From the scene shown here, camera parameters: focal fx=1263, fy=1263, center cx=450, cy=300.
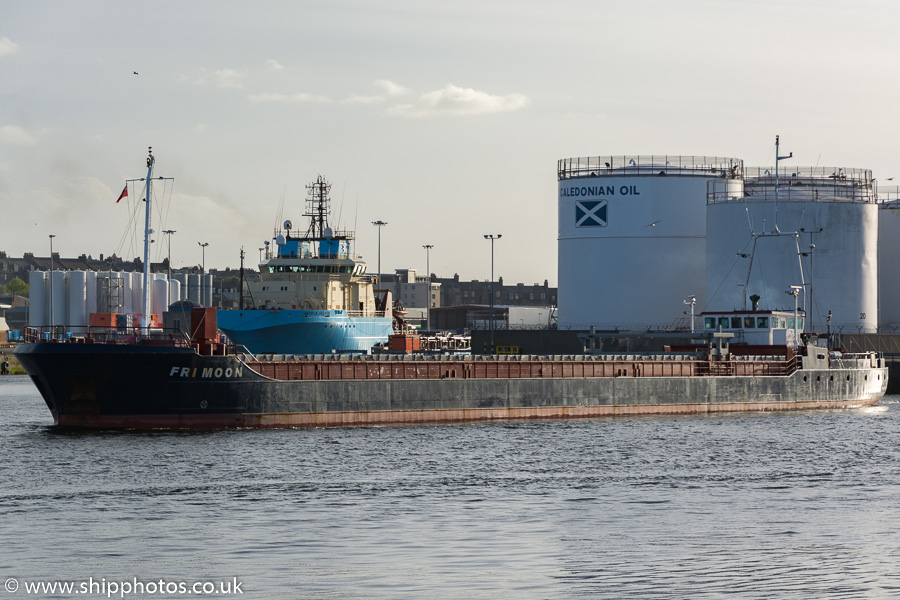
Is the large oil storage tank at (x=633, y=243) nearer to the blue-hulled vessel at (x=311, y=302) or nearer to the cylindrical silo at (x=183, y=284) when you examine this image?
the blue-hulled vessel at (x=311, y=302)

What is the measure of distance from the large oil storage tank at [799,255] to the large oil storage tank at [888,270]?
9563mm

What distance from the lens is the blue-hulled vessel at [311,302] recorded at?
249ft

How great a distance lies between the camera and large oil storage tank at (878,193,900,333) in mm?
96312

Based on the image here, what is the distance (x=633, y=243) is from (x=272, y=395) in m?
46.7

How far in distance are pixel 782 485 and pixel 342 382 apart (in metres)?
20.0

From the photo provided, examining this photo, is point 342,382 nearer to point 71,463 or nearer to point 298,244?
point 71,463

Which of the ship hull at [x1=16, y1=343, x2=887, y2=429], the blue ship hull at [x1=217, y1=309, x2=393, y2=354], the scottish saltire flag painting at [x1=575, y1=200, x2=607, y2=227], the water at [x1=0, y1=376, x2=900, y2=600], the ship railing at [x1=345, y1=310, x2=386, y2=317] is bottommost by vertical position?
the water at [x1=0, y1=376, x2=900, y2=600]

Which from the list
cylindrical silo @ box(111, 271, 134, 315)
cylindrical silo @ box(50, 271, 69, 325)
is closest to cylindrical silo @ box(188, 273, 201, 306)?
cylindrical silo @ box(111, 271, 134, 315)

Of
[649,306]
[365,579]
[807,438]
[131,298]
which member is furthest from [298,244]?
[131,298]

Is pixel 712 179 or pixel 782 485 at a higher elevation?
pixel 712 179

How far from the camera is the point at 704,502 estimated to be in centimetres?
3078

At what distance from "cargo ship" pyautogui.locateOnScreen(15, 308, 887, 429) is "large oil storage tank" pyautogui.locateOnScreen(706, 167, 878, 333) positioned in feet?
50.0

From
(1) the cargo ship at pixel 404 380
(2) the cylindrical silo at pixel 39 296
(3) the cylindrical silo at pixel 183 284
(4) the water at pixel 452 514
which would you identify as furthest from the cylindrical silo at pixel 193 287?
(4) the water at pixel 452 514

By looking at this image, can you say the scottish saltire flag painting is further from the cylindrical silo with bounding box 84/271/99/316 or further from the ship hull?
the cylindrical silo with bounding box 84/271/99/316
